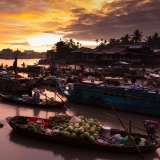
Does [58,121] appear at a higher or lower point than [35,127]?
higher

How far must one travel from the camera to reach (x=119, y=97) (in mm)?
15328

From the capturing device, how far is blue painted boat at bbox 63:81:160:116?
14.2 meters

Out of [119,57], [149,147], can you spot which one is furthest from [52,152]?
[119,57]

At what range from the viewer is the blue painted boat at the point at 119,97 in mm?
14214

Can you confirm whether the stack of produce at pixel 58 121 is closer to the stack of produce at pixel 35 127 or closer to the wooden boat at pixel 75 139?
the wooden boat at pixel 75 139

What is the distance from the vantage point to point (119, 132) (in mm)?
10078

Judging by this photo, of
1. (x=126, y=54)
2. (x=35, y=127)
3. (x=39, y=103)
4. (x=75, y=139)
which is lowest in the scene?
(x=75, y=139)

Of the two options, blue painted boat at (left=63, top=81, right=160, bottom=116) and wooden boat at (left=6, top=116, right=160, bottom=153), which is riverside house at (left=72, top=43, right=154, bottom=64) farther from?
wooden boat at (left=6, top=116, right=160, bottom=153)

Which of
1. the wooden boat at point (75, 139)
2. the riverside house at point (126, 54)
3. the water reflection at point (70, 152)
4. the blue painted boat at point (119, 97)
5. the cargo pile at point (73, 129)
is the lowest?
the water reflection at point (70, 152)

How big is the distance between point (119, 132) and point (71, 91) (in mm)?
8178

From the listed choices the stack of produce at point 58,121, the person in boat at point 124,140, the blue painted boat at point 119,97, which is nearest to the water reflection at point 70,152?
the person in boat at point 124,140

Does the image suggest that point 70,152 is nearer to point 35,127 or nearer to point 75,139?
point 75,139

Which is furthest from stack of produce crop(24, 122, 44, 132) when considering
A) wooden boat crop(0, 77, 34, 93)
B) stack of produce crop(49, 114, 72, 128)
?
wooden boat crop(0, 77, 34, 93)

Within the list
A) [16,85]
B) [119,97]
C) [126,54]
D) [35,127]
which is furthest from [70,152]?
[126,54]
